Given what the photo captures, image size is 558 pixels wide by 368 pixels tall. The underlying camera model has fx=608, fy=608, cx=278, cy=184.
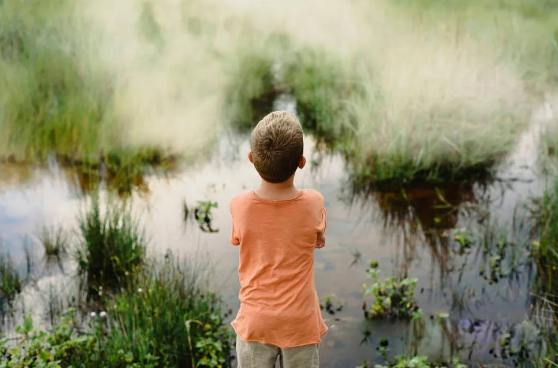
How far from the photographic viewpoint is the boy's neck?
2.02 meters

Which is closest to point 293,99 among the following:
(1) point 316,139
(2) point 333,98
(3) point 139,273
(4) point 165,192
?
(2) point 333,98

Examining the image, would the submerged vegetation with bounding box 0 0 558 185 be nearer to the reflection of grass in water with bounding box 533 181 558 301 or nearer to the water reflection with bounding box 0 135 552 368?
the water reflection with bounding box 0 135 552 368

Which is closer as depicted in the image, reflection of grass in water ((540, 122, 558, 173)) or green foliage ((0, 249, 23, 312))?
green foliage ((0, 249, 23, 312))

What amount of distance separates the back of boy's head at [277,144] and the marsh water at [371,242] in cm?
175

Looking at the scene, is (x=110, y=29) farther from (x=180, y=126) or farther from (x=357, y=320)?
(x=357, y=320)

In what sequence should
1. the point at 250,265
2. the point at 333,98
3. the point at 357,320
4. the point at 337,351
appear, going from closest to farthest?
the point at 250,265 → the point at 337,351 → the point at 357,320 → the point at 333,98

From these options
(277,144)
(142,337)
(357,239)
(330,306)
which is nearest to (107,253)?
(142,337)

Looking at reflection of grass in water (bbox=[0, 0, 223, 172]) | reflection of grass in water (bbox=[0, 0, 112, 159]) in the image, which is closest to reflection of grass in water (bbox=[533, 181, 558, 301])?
reflection of grass in water (bbox=[0, 0, 223, 172])

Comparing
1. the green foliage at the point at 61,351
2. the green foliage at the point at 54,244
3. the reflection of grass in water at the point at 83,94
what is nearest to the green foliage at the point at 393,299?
the green foliage at the point at 61,351

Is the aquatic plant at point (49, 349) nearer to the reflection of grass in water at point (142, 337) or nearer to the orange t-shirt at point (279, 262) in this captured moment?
the reflection of grass in water at point (142, 337)

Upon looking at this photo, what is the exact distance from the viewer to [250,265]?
6.84 feet

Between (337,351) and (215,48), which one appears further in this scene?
(215,48)

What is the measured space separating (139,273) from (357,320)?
140cm

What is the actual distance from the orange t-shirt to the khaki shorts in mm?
40
